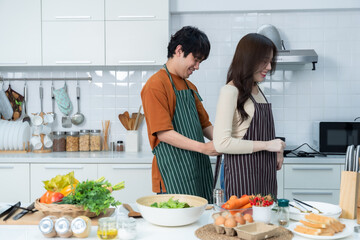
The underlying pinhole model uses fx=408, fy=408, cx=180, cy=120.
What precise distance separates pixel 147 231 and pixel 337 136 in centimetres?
240

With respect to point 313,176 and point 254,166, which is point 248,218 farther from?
point 313,176

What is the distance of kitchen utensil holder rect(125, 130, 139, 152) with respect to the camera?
3656 millimetres

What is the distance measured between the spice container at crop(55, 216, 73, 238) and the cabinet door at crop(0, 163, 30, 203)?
200 centimetres

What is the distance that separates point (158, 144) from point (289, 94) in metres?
1.95

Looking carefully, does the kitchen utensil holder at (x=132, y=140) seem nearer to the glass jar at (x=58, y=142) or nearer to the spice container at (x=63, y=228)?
the glass jar at (x=58, y=142)

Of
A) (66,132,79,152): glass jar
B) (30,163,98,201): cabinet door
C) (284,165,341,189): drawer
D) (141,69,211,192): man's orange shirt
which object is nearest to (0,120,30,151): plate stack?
(66,132,79,152): glass jar

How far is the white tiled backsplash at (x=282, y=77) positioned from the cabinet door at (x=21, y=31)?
37 centimetres

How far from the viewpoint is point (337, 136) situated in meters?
3.35

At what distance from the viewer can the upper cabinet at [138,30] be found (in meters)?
3.42

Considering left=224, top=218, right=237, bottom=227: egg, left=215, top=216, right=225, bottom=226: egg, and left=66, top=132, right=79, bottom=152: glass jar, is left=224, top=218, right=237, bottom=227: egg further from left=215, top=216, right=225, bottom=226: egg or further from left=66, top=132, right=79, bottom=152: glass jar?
left=66, top=132, right=79, bottom=152: glass jar

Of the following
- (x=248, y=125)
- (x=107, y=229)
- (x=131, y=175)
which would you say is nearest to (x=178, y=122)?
(x=248, y=125)

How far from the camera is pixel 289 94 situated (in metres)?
3.73

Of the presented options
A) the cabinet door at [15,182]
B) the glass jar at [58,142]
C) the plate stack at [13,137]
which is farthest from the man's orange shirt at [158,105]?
the plate stack at [13,137]

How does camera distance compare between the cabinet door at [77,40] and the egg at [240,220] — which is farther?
the cabinet door at [77,40]
